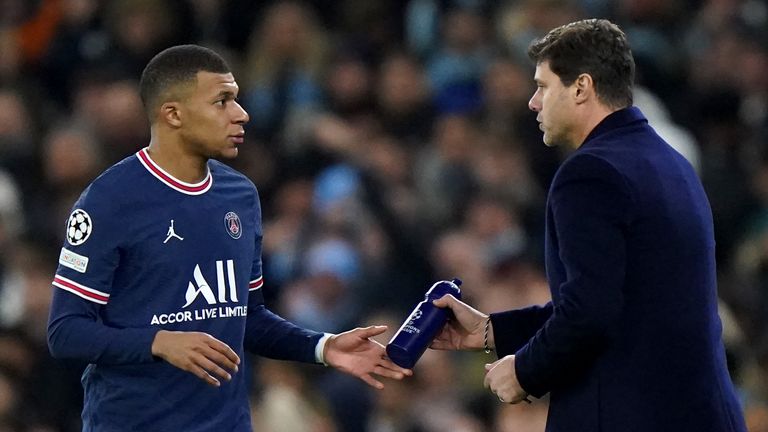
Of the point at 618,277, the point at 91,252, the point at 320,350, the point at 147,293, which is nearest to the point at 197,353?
the point at 147,293

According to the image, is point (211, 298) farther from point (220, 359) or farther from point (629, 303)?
point (629, 303)

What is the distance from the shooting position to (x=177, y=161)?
4.47m

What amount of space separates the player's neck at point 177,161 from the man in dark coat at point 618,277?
104 centimetres

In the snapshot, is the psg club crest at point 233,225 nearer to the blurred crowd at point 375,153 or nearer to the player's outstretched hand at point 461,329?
the player's outstretched hand at point 461,329

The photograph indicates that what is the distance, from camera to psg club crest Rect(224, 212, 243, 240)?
4504mm

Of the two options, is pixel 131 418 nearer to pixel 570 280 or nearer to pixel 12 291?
pixel 570 280

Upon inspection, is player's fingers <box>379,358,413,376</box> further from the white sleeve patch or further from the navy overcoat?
the white sleeve patch

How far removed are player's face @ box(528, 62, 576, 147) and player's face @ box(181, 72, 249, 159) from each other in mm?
870

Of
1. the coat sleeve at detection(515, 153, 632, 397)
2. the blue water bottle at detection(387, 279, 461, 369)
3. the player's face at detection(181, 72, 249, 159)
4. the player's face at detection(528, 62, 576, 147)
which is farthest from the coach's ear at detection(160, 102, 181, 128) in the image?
the coat sleeve at detection(515, 153, 632, 397)

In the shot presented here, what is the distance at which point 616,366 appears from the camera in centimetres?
402

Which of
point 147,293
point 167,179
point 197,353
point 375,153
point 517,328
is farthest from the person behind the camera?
point 375,153

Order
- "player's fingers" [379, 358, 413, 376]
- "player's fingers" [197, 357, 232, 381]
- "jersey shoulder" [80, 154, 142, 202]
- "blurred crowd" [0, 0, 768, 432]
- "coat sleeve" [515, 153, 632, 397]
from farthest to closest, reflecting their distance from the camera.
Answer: "blurred crowd" [0, 0, 768, 432] < "player's fingers" [379, 358, 413, 376] < "jersey shoulder" [80, 154, 142, 202] < "player's fingers" [197, 357, 232, 381] < "coat sleeve" [515, 153, 632, 397]

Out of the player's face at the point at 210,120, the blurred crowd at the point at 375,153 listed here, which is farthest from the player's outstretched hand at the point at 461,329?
the blurred crowd at the point at 375,153

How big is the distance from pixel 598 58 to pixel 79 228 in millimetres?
1463
